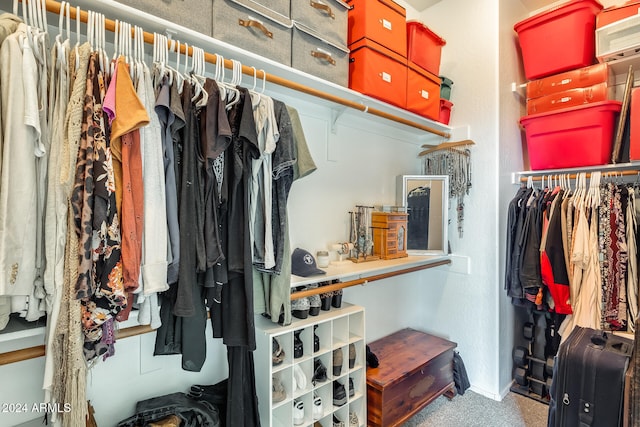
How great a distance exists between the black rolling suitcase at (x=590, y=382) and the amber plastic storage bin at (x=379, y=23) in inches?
72.4

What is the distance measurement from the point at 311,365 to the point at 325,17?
6.15 feet

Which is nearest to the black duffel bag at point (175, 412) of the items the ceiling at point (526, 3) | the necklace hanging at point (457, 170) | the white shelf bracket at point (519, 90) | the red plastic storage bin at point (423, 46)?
the necklace hanging at point (457, 170)

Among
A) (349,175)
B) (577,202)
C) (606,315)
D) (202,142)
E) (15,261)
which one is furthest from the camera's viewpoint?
(349,175)

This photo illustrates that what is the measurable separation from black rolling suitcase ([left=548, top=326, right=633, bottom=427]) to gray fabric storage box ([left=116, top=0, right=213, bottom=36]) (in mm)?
2031

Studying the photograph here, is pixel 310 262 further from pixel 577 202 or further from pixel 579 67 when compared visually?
pixel 579 67

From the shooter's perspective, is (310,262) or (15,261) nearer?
(15,261)

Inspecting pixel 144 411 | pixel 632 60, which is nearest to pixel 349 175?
pixel 144 411

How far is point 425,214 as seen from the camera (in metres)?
2.45

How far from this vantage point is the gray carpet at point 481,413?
79.3 inches

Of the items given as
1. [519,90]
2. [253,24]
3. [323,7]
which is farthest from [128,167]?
[519,90]

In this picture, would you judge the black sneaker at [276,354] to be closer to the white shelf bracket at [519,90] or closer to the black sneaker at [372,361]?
the black sneaker at [372,361]

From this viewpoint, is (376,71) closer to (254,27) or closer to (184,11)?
(254,27)

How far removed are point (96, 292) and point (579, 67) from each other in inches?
118

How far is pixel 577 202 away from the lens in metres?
2.00
